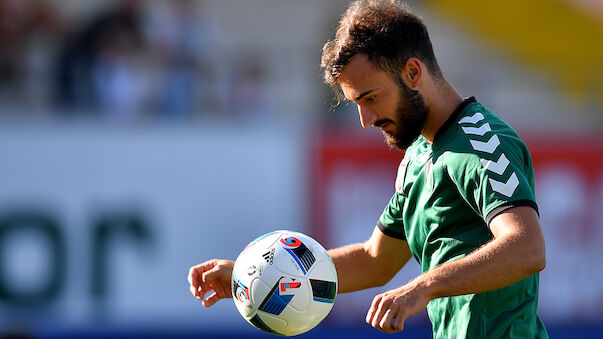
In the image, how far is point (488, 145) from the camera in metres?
3.91

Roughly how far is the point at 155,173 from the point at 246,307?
658 centimetres

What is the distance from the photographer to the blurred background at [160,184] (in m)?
10.4

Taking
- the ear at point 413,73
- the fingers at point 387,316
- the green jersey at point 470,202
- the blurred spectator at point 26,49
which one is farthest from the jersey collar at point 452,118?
the blurred spectator at point 26,49

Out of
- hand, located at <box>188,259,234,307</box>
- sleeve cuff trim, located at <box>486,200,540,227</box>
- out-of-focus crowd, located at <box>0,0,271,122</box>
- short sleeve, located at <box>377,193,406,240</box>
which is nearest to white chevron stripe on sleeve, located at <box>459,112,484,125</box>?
sleeve cuff trim, located at <box>486,200,540,227</box>

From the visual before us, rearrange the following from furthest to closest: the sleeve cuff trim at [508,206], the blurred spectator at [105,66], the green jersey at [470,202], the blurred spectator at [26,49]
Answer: the blurred spectator at [26,49]
the blurred spectator at [105,66]
the green jersey at [470,202]
the sleeve cuff trim at [508,206]

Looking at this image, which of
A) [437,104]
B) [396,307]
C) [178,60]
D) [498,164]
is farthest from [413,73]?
[178,60]

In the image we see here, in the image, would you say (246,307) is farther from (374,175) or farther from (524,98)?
(524,98)

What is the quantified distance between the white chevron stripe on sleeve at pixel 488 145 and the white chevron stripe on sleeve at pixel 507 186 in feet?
0.55

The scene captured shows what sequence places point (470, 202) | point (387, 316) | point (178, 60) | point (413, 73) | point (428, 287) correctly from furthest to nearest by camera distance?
point (178, 60), point (413, 73), point (470, 202), point (428, 287), point (387, 316)

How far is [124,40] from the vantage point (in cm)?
1127

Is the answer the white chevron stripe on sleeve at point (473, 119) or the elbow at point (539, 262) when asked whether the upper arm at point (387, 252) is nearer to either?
the white chevron stripe on sleeve at point (473, 119)

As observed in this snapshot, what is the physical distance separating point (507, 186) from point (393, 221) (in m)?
1.08

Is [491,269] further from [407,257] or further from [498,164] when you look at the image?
[407,257]

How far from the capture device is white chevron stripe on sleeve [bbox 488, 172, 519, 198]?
372 centimetres
